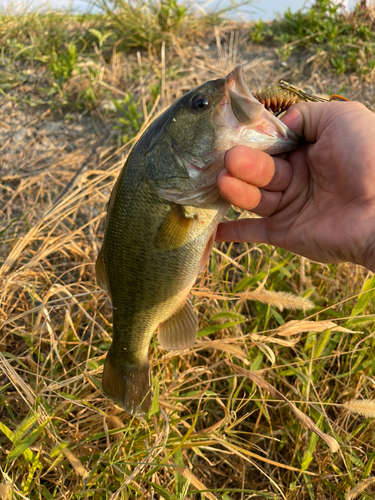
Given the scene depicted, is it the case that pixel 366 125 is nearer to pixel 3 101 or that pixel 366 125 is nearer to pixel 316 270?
pixel 316 270

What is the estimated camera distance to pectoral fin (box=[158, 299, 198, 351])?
87.4 inches

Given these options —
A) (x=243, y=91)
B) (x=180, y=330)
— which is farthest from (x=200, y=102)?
(x=180, y=330)

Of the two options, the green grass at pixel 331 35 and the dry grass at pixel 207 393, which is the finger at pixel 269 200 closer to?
A: the dry grass at pixel 207 393

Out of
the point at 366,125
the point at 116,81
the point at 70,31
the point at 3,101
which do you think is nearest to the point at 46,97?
the point at 3,101

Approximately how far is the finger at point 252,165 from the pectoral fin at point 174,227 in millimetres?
321

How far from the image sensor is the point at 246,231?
2.42 metres

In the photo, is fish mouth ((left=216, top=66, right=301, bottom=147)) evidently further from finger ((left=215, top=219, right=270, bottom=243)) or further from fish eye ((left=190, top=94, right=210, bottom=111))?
finger ((left=215, top=219, right=270, bottom=243))

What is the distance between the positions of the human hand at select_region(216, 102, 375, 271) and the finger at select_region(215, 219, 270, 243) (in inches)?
5.9

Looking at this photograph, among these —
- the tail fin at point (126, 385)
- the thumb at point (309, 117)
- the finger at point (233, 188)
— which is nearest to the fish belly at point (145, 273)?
the tail fin at point (126, 385)

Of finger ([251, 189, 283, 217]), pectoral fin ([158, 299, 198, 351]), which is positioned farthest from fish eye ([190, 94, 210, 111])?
pectoral fin ([158, 299, 198, 351])

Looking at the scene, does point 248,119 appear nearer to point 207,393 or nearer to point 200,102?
point 200,102

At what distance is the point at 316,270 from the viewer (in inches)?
121

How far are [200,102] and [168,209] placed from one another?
20.0 inches

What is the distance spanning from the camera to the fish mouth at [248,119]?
1680mm
